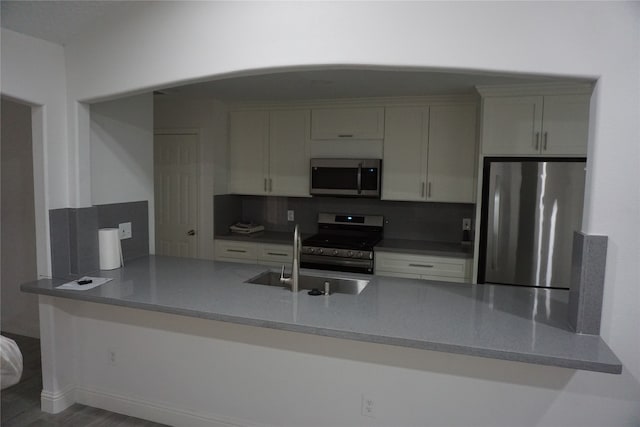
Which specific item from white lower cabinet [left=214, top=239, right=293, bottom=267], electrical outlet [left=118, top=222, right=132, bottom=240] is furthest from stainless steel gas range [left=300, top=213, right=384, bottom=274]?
electrical outlet [left=118, top=222, right=132, bottom=240]

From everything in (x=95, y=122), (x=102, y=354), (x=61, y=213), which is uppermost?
(x=95, y=122)

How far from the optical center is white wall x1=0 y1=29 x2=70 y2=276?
2418 millimetres

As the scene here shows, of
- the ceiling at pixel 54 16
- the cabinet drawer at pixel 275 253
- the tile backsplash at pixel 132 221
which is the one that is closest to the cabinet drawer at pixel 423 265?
the cabinet drawer at pixel 275 253

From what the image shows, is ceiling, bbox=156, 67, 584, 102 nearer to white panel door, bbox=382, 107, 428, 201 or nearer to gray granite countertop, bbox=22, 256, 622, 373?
white panel door, bbox=382, 107, 428, 201

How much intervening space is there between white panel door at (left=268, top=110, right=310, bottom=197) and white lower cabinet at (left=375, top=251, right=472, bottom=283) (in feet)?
3.72

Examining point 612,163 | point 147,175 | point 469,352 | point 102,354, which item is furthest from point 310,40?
point 102,354

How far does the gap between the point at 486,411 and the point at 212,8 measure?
2430mm

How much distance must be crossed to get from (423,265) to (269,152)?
6.67 ft

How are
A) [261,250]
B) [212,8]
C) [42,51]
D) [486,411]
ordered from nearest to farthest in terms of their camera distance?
[486,411], [212,8], [42,51], [261,250]

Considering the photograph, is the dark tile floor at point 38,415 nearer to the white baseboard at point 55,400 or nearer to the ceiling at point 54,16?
the white baseboard at point 55,400

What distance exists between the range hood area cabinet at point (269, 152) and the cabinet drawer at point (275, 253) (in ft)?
1.97

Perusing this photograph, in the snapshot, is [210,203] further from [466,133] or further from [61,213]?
[466,133]

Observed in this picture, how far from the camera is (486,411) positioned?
6.54ft

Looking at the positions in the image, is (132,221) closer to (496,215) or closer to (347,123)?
(347,123)
